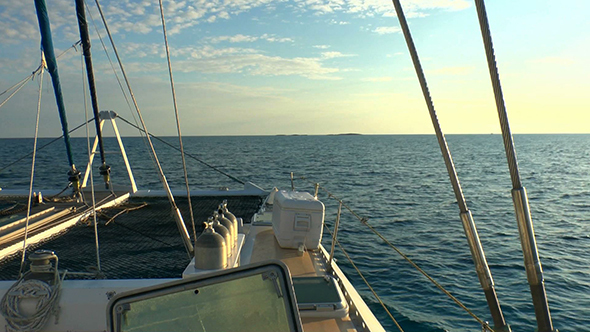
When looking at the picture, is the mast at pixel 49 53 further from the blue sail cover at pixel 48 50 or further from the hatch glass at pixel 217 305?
the hatch glass at pixel 217 305

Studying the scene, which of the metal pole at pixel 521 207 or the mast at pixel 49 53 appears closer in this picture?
the metal pole at pixel 521 207

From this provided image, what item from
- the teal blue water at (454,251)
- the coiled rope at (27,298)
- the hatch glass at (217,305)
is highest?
the hatch glass at (217,305)

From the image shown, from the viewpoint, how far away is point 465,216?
2279mm

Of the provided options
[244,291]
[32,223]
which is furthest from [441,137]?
[32,223]

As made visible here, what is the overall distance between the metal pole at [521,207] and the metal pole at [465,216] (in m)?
0.20

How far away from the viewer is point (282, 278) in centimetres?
231

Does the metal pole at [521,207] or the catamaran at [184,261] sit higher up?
the metal pole at [521,207]

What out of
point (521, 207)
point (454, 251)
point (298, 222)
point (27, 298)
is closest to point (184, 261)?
point (298, 222)

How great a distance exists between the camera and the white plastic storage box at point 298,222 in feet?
27.6

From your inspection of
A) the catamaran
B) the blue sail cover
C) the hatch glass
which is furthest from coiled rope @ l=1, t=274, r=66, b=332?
the blue sail cover

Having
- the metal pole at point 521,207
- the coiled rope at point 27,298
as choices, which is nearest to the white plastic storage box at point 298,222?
the coiled rope at point 27,298

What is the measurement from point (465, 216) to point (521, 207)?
1.36 feet

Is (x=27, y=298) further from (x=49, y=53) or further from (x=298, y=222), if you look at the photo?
(x=49, y=53)

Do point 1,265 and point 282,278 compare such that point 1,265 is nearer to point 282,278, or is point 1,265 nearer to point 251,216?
point 251,216
